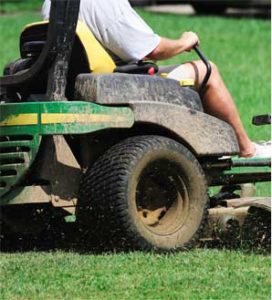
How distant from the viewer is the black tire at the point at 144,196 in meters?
5.95

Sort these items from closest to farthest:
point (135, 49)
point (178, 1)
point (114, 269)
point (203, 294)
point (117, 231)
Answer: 1. point (203, 294)
2. point (114, 269)
3. point (117, 231)
4. point (135, 49)
5. point (178, 1)

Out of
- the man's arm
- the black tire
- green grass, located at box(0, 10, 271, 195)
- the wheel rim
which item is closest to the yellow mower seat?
the man's arm

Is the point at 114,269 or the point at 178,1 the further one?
the point at 178,1

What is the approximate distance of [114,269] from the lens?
5625mm

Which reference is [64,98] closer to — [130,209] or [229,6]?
[130,209]

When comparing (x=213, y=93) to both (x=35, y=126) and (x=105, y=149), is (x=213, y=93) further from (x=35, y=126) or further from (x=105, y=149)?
(x=35, y=126)

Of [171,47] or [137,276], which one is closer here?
[137,276]

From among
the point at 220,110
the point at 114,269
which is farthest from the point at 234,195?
the point at 114,269

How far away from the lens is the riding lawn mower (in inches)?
237

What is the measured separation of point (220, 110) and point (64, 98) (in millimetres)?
986

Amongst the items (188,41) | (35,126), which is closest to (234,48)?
(188,41)

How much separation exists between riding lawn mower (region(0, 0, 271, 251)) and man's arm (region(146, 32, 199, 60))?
0.30 feet

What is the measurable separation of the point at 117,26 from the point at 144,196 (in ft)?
3.10

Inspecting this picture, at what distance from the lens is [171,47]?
6559 mm
